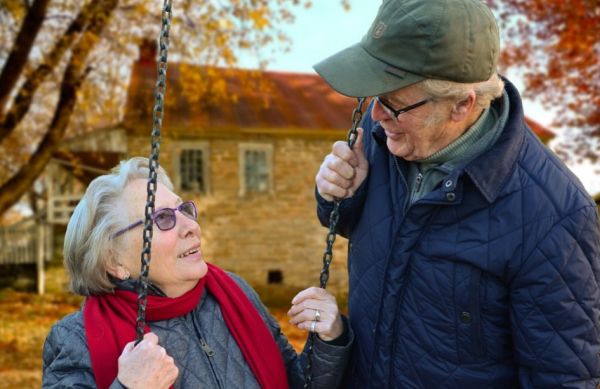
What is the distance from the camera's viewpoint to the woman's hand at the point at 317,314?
2.14m

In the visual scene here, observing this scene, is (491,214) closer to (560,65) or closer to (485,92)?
(485,92)

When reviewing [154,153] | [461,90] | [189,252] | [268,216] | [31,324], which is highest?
[461,90]

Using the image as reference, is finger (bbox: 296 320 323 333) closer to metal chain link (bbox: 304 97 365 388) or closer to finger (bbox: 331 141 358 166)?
metal chain link (bbox: 304 97 365 388)

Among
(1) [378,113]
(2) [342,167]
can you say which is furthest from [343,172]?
(1) [378,113]

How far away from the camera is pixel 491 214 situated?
5.88ft

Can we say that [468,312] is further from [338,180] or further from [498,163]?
[338,180]

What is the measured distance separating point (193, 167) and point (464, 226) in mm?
14446

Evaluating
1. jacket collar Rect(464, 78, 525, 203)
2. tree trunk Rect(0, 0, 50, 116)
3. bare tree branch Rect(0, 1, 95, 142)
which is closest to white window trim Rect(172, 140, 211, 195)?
bare tree branch Rect(0, 1, 95, 142)

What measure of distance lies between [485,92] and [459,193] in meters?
0.32

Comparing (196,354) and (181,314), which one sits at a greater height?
(181,314)

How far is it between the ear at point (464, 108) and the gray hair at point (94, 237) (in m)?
1.19

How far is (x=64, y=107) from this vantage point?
1002 centimetres

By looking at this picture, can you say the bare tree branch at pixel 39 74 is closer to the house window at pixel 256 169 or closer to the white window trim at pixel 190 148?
the white window trim at pixel 190 148

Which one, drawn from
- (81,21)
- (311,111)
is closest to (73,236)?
(81,21)
